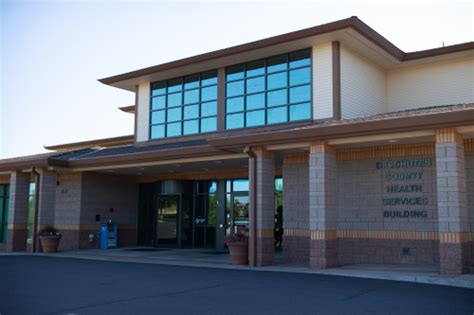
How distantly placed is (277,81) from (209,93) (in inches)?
140

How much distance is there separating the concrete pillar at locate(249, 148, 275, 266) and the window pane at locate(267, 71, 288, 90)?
3459 millimetres

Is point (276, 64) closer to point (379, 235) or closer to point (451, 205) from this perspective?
point (379, 235)

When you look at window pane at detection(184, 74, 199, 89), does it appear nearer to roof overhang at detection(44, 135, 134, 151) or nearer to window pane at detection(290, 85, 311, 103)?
window pane at detection(290, 85, 311, 103)

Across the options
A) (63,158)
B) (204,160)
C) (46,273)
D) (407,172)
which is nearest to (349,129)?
(407,172)

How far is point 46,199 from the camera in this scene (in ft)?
79.1

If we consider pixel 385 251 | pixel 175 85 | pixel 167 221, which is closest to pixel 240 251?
pixel 385 251

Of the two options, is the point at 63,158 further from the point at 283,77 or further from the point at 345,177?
the point at 345,177

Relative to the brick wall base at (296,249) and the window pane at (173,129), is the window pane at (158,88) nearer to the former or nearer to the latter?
the window pane at (173,129)

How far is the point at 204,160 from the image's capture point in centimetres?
2012

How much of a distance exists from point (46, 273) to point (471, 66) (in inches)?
644

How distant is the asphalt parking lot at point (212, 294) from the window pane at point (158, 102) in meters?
10.0

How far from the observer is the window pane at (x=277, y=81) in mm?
19809

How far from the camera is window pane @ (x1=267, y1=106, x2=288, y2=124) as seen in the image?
64.4ft

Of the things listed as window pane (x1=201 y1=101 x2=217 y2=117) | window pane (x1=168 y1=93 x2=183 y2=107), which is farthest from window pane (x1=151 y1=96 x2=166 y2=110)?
window pane (x1=201 y1=101 x2=217 y2=117)
